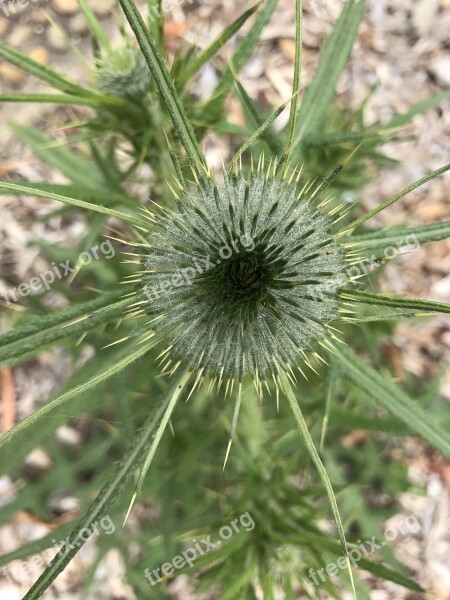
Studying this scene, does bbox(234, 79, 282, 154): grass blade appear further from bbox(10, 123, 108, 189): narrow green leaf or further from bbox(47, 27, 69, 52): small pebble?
bbox(47, 27, 69, 52): small pebble

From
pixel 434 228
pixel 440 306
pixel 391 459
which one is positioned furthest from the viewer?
pixel 391 459

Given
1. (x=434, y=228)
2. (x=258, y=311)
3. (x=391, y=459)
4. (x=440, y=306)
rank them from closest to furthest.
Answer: (x=440, y=306) → (x=258, y=311) → (x=434, y=228) → (x=391, y=459)

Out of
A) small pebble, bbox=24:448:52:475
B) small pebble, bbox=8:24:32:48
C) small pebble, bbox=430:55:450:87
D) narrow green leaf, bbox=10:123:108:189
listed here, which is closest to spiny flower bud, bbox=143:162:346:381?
narrow green leaf, bbox=10:123:108:189

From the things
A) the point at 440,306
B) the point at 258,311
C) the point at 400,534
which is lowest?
the point at 400,534

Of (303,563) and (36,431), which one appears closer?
(36,431)

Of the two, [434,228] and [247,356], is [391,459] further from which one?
[247,356]

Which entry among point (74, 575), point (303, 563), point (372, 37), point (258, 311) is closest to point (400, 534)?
point (303, 563)

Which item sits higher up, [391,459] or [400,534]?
[391,459]
